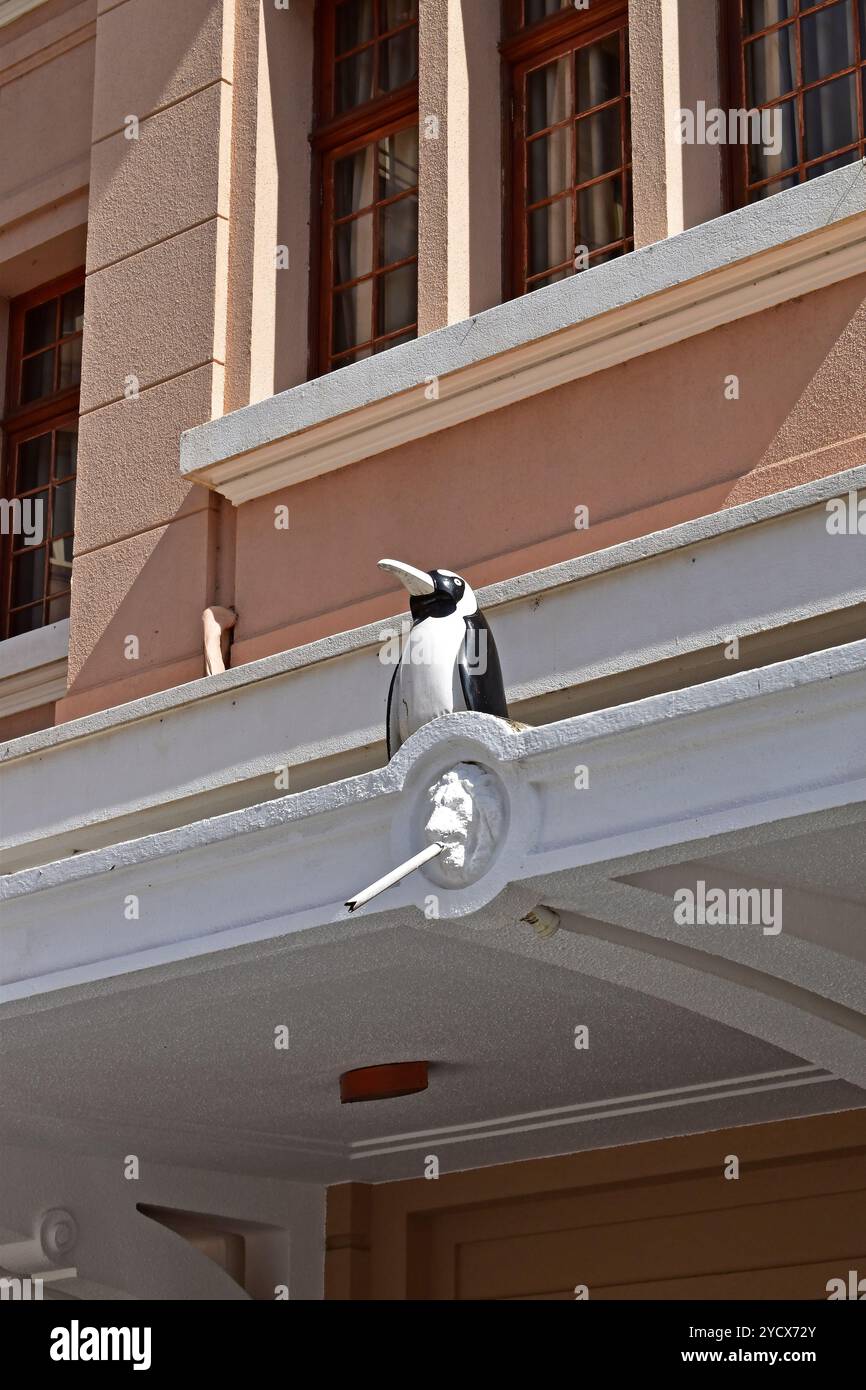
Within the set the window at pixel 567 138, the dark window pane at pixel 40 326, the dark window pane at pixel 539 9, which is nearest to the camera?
the window at pixel 567 138

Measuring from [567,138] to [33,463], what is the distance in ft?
10.9

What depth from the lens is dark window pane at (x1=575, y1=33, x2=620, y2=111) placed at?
845 cm

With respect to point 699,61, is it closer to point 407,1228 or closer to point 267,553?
point 267,553

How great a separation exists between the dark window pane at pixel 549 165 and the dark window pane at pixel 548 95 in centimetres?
7

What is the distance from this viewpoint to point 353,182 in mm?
9273

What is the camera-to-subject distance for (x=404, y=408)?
8.12 metres

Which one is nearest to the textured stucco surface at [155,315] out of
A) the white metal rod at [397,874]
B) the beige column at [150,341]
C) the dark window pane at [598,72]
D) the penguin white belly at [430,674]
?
the beige column at [150,341]

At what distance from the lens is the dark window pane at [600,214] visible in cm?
823

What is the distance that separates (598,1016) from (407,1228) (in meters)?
2.25

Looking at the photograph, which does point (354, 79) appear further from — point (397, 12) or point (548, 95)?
point (548, 95)

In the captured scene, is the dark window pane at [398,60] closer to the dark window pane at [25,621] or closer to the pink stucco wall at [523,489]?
the pink stucco wall at [523,489]

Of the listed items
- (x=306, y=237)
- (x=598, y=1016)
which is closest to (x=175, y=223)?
(x=306, y=237)

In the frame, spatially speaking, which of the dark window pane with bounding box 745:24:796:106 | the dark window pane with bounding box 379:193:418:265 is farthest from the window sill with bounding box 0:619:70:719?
the dark window pane with bounding box 745:24:796:106
